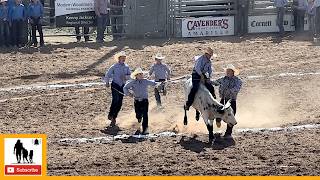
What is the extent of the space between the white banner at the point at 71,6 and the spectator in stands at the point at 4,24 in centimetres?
195

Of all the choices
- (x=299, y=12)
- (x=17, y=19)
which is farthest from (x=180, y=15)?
(x=17, y=19)

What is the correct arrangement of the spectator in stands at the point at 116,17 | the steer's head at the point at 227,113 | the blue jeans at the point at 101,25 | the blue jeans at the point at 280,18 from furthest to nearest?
the spectator in stands at the point at 116,17 < the blue jeans at the point at 280,18 < the blue jeans at the point at 101,25 < the steer's head at the point at 227,113

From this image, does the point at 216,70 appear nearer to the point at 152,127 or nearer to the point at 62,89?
Answer: the point at 62,89

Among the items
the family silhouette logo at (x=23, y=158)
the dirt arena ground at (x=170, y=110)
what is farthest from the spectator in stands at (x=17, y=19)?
the family silhouette logo at (x=23, y=158)

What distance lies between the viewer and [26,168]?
1188cm

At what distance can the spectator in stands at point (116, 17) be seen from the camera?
1085 inches

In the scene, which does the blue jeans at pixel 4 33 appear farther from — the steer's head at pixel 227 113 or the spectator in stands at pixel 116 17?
the steer's head at pixel 227 113

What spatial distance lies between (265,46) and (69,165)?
1349 centimetres

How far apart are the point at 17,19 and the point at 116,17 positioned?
3.79 meters

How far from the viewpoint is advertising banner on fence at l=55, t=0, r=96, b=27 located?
89.0 ft

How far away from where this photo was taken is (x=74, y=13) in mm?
27188

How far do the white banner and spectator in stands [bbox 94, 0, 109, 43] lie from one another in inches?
20.5

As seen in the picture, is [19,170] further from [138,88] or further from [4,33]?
[4,33]

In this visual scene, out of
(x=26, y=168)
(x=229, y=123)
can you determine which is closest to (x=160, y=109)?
(x=229, y=123)
